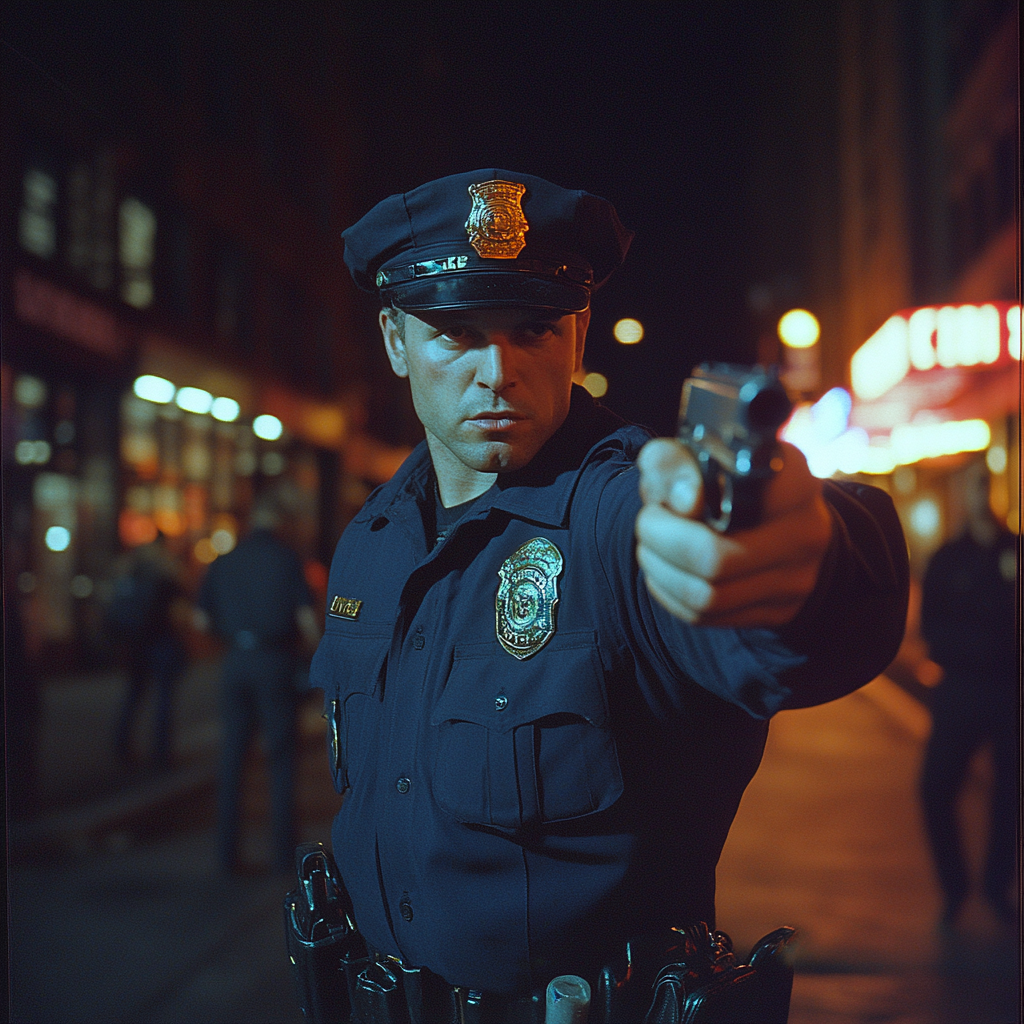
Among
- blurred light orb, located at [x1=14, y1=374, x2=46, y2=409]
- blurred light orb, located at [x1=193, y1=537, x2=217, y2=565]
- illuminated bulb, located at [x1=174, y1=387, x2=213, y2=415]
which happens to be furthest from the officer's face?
blurred light orb, located at [x1=193, y1=537, x2=217, y2=565]

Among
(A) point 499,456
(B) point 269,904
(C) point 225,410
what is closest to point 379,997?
(A) point 499,456

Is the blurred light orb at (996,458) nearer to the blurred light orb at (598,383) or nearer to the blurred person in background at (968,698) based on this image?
the blurred person in background at (968,698)

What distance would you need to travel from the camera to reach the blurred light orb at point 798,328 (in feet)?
29.6

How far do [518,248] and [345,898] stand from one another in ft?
3.85

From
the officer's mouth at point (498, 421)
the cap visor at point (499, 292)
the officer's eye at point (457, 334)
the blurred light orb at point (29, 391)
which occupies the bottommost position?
the officer's mouth at point (498, 421)

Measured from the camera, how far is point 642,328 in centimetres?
213

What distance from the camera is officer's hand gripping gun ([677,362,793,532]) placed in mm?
860

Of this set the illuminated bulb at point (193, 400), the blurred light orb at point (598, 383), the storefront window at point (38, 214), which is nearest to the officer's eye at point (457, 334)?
the blurred light orb at point (598, 383)

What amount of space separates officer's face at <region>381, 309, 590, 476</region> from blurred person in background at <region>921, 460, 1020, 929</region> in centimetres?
353

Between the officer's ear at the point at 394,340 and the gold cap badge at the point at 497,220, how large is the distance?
23 cm

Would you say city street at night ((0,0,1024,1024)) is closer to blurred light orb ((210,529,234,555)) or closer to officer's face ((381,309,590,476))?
officer's face ((381,309,590,476))

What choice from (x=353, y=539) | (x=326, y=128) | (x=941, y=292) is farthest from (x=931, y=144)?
(x=353, y=539)

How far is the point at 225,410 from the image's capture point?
16094mm

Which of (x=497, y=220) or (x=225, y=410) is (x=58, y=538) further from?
(x=497, y=220)
